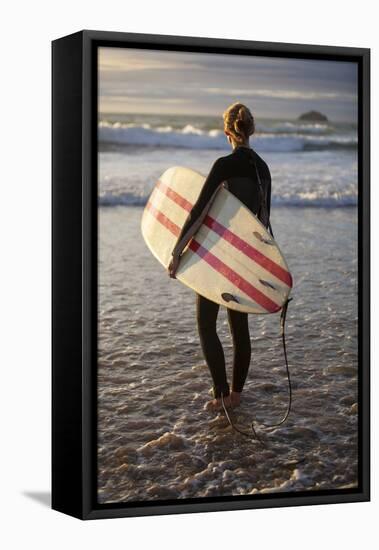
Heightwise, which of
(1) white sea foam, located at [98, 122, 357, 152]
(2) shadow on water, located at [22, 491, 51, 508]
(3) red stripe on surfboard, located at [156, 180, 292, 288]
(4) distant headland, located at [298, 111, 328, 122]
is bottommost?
(2) shadow on water, located at [22, 491, 51, 508]

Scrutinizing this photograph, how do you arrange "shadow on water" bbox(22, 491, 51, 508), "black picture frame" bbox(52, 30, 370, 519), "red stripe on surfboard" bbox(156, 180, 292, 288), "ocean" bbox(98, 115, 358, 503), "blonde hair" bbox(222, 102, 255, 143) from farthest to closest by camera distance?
"shadow on water" bbox(22, 491, 51, 508), "blonde hair" bbox(222, 102, 255, 143), "red stripe on surfboard" bbox(156, 180, 292, 288), "ocean" bbox(98, 115, 358, 503), "black picture frame" bbox(52, 30, 370, 519)

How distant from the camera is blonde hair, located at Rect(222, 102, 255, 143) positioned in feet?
25.6

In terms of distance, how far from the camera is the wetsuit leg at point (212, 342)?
7.78m

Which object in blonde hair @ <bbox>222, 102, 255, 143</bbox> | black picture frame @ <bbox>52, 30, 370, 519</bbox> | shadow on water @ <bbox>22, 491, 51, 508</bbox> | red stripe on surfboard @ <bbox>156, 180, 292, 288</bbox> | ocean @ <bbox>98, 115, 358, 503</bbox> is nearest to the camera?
black picture frame @ <bbox>52, 30, 370, 519</bbox>

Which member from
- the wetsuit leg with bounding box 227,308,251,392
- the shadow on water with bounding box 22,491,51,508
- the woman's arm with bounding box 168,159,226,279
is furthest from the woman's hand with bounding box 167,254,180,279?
the shadow on water with bounding box 22,491,51,508

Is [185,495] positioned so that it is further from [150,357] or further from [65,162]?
[65,162]

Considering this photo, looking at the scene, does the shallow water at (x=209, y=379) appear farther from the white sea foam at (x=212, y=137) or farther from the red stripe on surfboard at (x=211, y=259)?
the white sea foam at (x=212, y=137)

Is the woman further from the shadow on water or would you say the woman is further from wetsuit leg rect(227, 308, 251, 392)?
the shadow on water

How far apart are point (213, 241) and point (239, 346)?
0.54 m

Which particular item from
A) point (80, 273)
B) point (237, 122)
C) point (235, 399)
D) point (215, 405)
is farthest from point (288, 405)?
point (237, 122)

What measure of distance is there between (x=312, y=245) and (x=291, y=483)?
119 centimetres

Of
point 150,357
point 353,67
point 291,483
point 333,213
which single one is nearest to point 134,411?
point 150,357

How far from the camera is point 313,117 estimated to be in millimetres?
8078

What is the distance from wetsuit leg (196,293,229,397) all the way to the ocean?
4 cm
